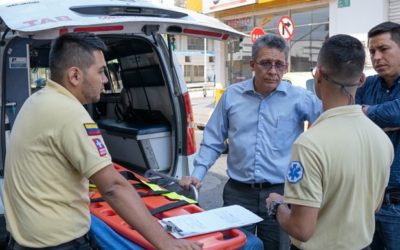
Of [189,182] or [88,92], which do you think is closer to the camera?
[88,92]

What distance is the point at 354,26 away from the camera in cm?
1159

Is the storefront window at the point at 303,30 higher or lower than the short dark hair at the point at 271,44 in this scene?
higher

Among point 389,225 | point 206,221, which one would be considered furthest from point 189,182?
point 389,225

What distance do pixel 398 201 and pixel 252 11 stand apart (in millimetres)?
14077

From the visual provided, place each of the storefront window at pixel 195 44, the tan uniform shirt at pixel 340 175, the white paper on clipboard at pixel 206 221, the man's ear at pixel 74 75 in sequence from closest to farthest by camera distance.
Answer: the tan uniform shirt at pixel 340 175, the man's ear at pixel 74 75, the white paper on clipboard at pixel 206 221, the storefront window at pixel 195 44

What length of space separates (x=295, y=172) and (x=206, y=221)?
2.30 ft

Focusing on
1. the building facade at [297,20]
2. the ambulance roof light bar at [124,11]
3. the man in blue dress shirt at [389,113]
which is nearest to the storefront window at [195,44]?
the building facade at [297,20]

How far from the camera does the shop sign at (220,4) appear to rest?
14.9 m

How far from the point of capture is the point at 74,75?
1.84 metres

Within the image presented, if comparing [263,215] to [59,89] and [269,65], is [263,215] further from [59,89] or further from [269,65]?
[59,89]

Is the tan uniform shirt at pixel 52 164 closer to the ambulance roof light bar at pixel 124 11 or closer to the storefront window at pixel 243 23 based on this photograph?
the ambulance roof light bar at pixel 124 11

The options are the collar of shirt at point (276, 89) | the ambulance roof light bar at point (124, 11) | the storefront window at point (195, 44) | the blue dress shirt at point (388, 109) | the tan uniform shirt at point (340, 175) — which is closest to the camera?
the tan uniform shirt at point (340, 175)

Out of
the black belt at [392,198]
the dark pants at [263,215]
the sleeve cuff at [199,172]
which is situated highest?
the sleeve cuff at [199,172]

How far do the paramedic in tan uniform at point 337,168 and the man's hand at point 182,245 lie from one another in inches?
15.6
